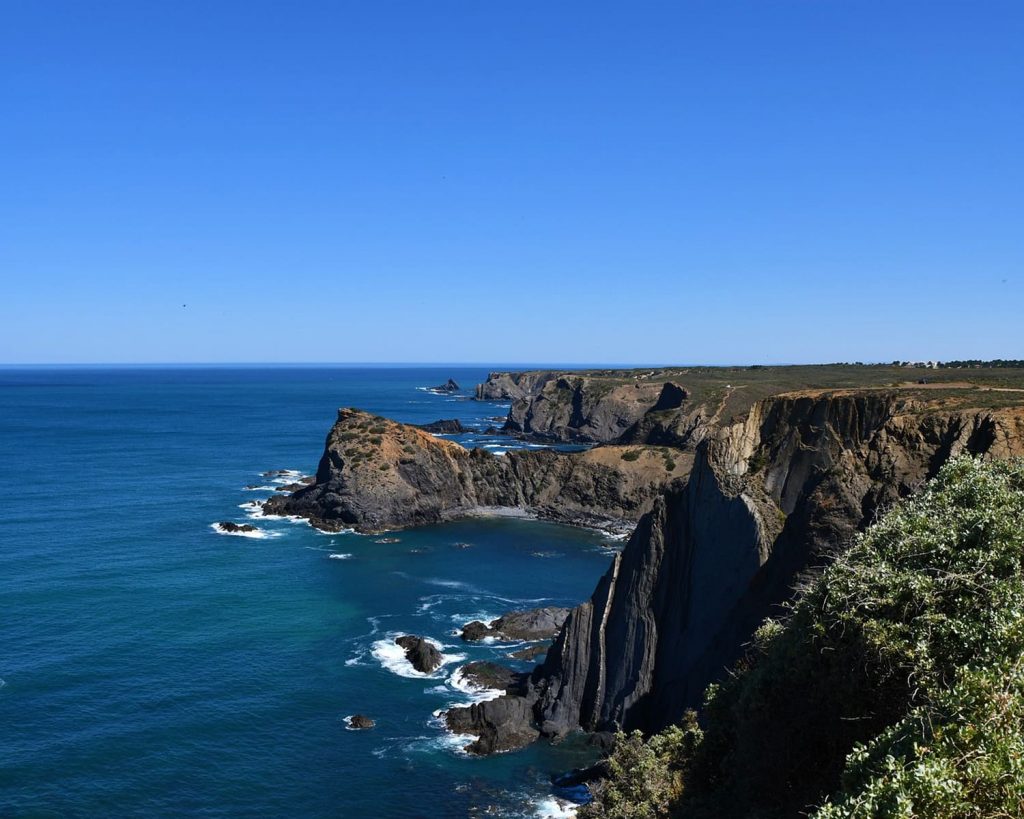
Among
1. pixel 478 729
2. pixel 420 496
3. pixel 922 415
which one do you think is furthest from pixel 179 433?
pixel 922 415

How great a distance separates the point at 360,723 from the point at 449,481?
5870 centimetres

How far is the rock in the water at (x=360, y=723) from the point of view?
151 ft

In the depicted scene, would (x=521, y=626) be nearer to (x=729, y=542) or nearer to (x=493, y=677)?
(x=493, y=677)

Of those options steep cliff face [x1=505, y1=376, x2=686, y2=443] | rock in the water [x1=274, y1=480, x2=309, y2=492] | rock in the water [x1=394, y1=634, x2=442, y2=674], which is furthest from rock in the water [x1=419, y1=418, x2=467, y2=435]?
rock in the water [x1=394, y1=634, x2=442, y2=674]

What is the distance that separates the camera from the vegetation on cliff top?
1245 centimetres

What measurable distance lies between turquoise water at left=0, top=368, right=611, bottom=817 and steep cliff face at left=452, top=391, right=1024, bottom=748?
474cm

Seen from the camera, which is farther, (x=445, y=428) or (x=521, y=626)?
(x=445, y=428)

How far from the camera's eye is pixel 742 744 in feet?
71.7

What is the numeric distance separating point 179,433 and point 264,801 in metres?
150

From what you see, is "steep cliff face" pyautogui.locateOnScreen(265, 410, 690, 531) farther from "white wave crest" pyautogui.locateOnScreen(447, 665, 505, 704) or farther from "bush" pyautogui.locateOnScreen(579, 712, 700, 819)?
"bush" pyautogui.locateOnScreen(579, 712, 700, 819)

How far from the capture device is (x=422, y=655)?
5472 cm

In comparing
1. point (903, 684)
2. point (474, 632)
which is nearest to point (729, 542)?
point (474, 632)

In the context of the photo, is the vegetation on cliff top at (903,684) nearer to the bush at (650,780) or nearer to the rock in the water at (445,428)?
the bush at (650,780)

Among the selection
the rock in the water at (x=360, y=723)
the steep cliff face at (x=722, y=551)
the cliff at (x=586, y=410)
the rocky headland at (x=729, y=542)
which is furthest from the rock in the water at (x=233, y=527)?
the cliff at (x=586, y=410)
